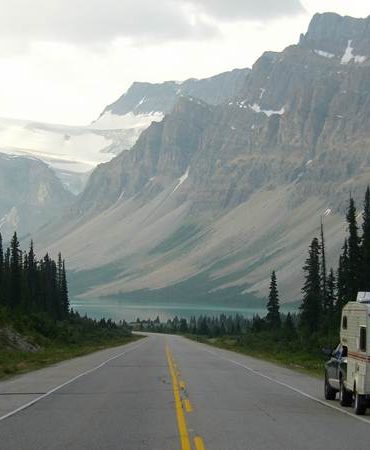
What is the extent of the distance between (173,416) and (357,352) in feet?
16.3

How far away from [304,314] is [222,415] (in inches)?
3026

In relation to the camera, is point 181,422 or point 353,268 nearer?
point 181,422

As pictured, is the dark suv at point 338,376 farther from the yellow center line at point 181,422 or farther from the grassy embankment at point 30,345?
the grassy embankment at point 30,345

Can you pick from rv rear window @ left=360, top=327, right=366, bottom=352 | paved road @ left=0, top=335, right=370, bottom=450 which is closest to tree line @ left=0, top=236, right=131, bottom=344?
paved road @ left=0, top=335, right=370, bottom=450

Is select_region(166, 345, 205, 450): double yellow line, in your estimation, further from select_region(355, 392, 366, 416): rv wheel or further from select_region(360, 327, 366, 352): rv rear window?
select_region(360, 327, 366, 352): rv rear window

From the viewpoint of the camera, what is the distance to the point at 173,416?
727 inches

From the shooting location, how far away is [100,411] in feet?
64.1

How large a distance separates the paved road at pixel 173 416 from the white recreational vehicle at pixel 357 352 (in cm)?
47

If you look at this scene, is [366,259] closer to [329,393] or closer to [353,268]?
[353,268]

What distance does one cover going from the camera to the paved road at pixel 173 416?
48.6 ft

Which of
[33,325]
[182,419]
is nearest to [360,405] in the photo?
[182,419]

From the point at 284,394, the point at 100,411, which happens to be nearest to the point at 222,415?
the point at 100,411

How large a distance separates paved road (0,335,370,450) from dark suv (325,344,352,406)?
0.35 m

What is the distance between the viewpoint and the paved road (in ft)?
48.6
